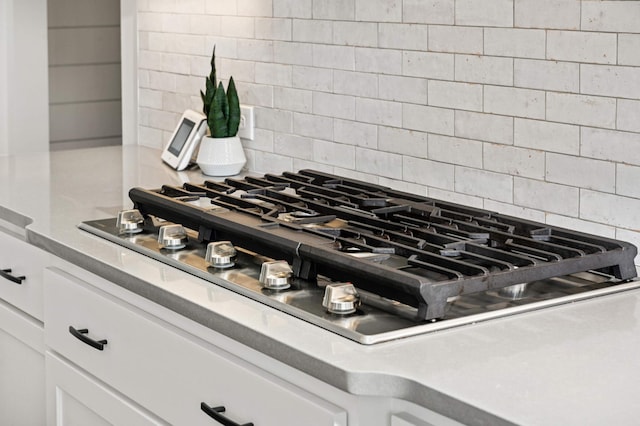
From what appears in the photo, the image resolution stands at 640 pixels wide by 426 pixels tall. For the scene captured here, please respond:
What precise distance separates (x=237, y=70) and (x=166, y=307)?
52.8 inches

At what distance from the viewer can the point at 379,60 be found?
2.47 meters

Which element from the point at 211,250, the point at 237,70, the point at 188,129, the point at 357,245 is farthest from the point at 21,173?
the point at 357,245

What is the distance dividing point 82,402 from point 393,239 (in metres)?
0.75

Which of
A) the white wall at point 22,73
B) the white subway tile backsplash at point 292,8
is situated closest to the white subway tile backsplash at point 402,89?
the white subway tile backsplash at point 292,8

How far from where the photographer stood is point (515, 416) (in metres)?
1.20

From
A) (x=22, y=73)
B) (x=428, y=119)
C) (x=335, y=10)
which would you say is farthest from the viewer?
(x=22, y=73)

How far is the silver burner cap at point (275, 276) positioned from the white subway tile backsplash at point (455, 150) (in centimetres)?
68

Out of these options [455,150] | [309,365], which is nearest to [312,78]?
[455,150]

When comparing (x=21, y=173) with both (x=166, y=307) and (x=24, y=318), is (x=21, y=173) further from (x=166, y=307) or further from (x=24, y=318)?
(x=166, y=307)

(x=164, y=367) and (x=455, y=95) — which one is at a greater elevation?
(x=455, y=95)

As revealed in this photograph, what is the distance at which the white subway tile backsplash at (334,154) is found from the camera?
2.61 metres

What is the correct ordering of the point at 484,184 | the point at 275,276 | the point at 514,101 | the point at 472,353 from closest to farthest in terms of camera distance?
the point at 472,353 → the point at 275,276 → the point at 514,101 → the point at 484,184

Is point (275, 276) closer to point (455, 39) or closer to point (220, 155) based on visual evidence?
point (455, 39)

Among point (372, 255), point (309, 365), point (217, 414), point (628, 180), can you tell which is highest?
point (628, 180)
